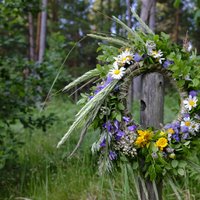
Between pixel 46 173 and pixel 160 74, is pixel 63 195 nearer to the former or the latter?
pixel 46 173

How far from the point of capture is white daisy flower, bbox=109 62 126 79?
1.90 metres

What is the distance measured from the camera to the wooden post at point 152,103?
203 centimetres

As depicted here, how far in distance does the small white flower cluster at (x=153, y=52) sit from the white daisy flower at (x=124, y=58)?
0.30ft

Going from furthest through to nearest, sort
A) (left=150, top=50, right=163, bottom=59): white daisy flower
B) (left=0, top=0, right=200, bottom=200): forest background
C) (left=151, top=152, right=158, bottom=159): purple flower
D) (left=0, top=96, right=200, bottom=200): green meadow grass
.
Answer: (left=0, top=0, right=200, bottom=200): forest background, (left=0, top=96, right=200, bottom=200): green meadow grass, (left=150, top=50, right=163, bottom=59): white daisy flower, (left=151, top=152, right=158, bottom=159): purple flower

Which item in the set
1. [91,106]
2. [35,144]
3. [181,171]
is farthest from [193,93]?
[35,144]

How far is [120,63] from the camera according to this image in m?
1.96

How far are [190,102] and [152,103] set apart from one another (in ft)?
0.79

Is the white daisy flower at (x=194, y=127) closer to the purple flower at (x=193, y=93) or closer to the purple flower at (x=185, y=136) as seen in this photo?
the purple flower at (x=185, y=136)

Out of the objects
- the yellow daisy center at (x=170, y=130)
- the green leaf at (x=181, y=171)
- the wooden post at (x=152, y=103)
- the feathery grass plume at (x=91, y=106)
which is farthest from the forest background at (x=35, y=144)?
the feathery grass plume at (x=91, y=106)

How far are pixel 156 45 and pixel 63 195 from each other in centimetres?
163

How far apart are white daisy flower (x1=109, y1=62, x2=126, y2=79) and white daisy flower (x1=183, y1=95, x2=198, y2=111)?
34cm

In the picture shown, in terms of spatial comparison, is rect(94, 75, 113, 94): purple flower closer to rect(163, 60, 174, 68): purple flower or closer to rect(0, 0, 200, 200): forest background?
rect(163, 60, 174, 68): purple flower

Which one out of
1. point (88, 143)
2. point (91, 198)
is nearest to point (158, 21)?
point (88, 143)

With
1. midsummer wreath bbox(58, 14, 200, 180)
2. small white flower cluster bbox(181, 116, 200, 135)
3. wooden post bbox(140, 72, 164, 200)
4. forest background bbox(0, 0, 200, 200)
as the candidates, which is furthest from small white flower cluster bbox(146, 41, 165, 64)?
forest background bbox(0, 0, 200, 200)
